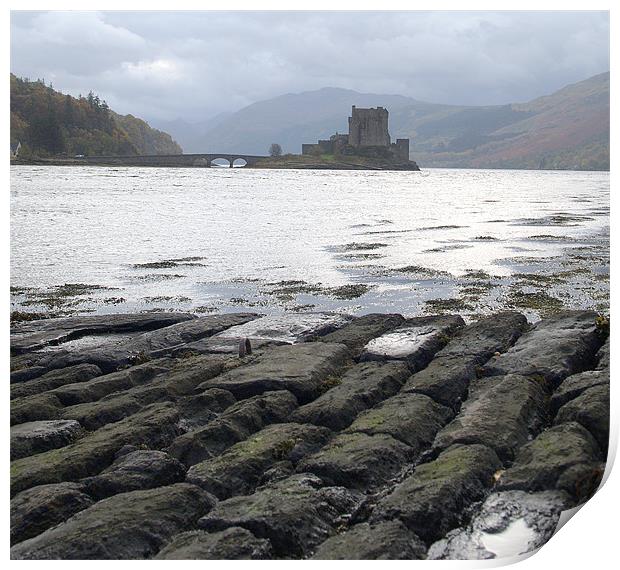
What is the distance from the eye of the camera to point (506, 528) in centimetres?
347

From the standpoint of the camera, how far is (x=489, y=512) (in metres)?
3.56

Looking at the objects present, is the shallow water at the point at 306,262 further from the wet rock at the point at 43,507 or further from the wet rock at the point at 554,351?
the wet rock at the point at 43,507

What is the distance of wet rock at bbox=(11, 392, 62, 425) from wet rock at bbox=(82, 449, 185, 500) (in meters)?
1.12

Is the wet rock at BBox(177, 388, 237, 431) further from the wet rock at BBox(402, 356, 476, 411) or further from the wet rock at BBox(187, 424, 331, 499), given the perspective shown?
the wet rock at BBox(402, 356, 476, 411)

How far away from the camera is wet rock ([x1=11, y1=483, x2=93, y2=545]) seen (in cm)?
354

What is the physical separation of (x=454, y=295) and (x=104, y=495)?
7856mm

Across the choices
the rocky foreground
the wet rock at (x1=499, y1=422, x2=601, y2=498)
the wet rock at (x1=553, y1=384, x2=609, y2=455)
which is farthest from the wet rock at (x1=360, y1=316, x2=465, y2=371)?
the wet rock at (x1=499, y1=422, x2=601, y2=498)

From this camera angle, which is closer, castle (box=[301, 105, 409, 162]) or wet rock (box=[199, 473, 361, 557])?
wet rock (box=[199, 473, 361, 557])

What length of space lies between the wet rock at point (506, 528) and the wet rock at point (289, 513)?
0.50 meters

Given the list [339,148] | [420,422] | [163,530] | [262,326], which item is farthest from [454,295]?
[339,148]

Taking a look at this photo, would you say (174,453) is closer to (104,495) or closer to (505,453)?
(104,495)

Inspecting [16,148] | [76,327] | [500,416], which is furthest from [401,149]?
[500,416]
